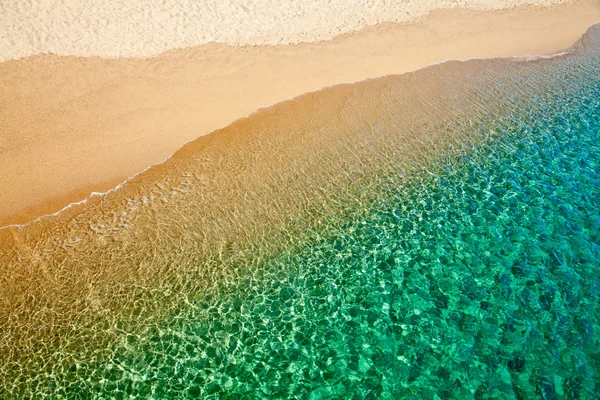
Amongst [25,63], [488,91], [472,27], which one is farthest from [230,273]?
[472,27]

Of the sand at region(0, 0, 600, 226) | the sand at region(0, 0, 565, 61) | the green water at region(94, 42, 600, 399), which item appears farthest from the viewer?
the sand at region(0, 0, 565, 61)

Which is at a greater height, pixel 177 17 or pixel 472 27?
pixel 177 17

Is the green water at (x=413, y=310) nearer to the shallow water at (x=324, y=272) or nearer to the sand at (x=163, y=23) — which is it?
the shallow water at (x=324, y=272)

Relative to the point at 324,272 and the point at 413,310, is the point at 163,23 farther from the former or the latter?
the point at 413,310

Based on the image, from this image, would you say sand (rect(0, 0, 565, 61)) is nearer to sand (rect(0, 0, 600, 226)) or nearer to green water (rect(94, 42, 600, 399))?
sand (rect(0, 0, 600, 226))

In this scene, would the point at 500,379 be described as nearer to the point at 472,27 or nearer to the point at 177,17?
the point at 177,17

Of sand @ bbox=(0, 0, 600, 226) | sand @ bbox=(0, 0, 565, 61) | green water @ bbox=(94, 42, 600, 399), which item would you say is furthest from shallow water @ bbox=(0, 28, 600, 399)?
sand @ bbox=(0, 0, 565, 61)
